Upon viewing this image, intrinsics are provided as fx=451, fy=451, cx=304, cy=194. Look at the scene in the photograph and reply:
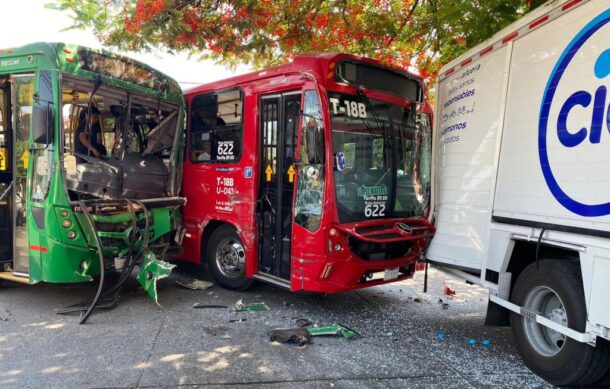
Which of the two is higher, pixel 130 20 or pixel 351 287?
pixel 130 20

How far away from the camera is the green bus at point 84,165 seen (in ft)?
17.1

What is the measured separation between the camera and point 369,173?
17.4 ft

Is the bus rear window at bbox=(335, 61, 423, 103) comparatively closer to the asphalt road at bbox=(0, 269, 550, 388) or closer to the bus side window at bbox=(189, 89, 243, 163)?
the bus side window at bbox=(189, 89, 243, 163)

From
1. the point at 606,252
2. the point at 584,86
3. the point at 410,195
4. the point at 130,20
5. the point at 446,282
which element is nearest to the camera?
the point at 606,252

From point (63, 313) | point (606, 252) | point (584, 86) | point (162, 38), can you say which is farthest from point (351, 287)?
point (162, 38)

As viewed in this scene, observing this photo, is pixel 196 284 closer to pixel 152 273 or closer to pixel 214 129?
pixel 152 273

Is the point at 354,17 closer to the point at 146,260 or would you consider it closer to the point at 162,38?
the point at 162,38

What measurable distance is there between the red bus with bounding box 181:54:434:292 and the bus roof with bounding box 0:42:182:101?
107 cm

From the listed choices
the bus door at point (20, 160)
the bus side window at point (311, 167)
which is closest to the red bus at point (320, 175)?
the bus side window at point (311, 167)

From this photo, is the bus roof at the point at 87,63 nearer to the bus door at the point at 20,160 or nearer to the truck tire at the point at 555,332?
the bus door at the point at 20,160

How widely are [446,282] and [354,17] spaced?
4.75m

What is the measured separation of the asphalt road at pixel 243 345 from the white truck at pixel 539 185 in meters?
0.62

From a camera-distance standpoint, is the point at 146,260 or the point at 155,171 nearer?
the point at 146,260

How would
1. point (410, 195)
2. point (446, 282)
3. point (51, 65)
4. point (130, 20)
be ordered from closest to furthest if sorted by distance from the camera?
1. point (51, 65)
2. point (410, 195)
3. point (130, 20)
4. point (446, 282)
